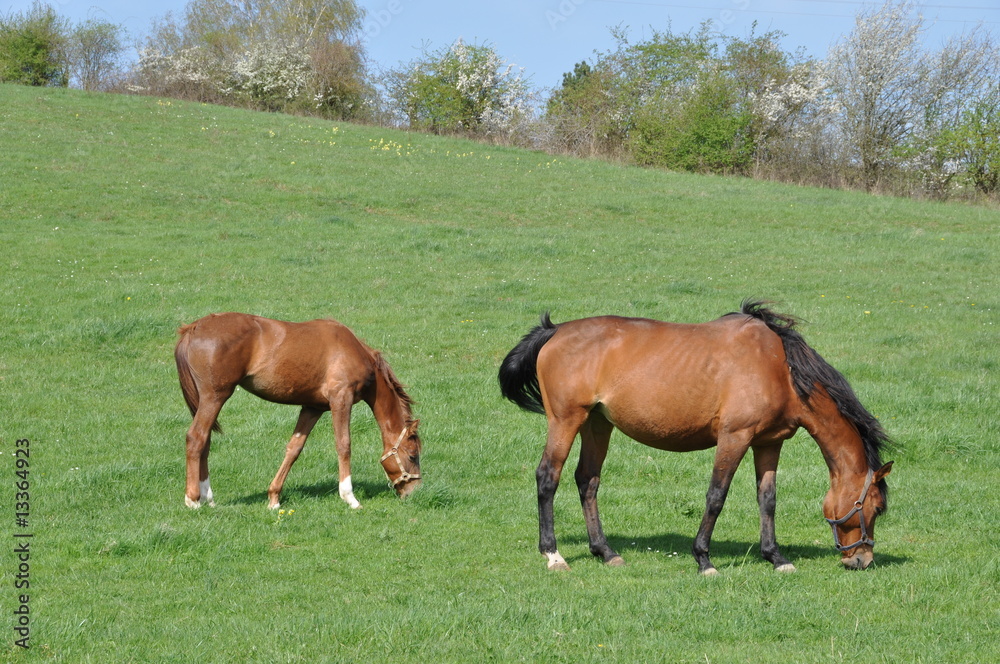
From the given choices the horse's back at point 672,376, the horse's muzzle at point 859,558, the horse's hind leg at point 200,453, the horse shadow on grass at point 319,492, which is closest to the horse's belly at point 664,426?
the horse's back at point 672,376

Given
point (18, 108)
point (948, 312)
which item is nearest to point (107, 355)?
point (948, 312)

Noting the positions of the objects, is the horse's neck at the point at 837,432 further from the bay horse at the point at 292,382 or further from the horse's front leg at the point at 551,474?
the bay horse at the point at 292,382

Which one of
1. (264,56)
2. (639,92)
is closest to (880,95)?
(639,92)

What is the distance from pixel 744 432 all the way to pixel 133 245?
61.3ft

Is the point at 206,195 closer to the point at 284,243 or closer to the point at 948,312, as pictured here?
the point at 284,243

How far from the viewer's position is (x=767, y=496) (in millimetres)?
7391

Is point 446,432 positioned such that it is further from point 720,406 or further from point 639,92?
point 639,92

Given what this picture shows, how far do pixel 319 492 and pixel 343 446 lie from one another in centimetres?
78

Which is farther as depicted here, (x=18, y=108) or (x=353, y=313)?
(x=18, y=108)

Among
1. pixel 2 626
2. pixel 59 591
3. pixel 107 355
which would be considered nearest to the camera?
pixel 2 626

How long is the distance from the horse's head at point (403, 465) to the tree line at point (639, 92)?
33987 mm

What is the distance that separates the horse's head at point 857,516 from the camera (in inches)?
275

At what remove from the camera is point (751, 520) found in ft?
28.8

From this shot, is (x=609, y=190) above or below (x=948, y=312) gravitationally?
above
